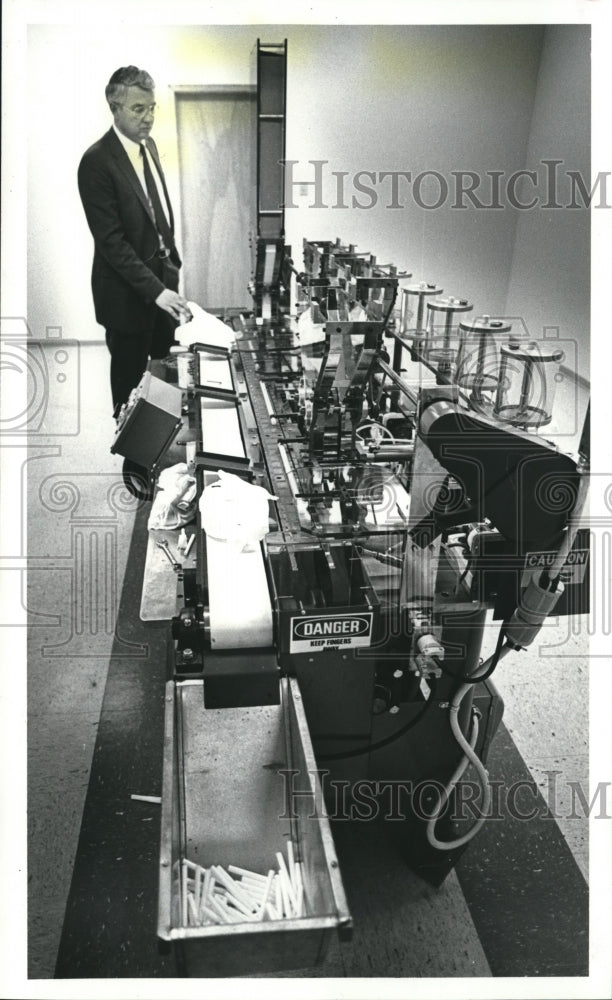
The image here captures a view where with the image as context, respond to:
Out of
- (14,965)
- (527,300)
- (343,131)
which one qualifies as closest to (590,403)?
(14,965)

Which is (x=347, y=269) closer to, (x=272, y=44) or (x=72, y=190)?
(x=272, y=44)

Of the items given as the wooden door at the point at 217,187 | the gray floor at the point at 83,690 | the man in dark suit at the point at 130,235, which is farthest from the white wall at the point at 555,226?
the man in dark suit at the point at 130,235

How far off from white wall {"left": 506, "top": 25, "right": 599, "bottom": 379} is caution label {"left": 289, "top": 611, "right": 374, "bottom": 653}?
2.82 meters

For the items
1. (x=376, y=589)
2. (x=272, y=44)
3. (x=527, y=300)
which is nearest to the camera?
(x=376, y=589)

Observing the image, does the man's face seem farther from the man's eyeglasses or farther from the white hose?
the white hose

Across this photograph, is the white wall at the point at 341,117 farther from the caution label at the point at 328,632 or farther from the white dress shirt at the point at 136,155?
the caution label at the point at 328,632

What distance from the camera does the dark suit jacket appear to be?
139 inches

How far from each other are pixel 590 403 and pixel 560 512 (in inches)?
8.5

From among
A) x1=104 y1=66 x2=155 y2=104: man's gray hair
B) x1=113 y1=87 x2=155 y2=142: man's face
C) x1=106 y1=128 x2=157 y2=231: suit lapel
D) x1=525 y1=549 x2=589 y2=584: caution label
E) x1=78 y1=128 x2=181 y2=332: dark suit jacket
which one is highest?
x1=104 y1=66 x2=155 y2=104: man's gray hair

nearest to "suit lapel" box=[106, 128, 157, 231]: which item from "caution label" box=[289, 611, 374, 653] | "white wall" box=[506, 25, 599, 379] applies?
"white wall" box=[506, 25, 599, 379]

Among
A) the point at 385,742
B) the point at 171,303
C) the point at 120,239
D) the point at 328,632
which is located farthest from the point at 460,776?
the point at 120,239

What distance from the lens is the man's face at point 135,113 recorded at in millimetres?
3604

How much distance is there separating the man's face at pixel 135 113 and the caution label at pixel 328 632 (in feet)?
10.7

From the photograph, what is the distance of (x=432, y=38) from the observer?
4.64m
